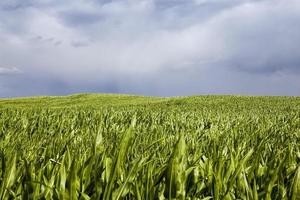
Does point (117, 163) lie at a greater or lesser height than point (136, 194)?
greater

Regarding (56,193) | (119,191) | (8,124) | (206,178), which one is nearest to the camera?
(119,191)

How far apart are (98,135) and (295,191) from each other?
1128mm

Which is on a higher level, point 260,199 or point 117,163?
point 117,163

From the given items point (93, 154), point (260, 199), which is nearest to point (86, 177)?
point (93, 154)

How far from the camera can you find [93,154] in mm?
2379

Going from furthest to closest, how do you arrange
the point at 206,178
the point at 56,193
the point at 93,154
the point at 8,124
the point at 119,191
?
the point at 8,124 → the point at 206,178 → the point at 93,154 → the point at 56,193 → the point at 119,191

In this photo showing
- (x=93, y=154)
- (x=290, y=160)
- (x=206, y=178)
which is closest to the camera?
(x=93, y=154)

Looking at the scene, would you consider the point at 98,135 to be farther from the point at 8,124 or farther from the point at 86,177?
the point at 8,124

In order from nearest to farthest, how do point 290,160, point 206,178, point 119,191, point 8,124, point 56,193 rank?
1. point 119,191
2. point 56,193
3. point 206,178
4. point 290,160
5. point 8,124

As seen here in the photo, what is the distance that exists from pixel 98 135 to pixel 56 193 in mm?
410

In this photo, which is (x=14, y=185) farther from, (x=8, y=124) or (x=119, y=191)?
(x=8, y=124)

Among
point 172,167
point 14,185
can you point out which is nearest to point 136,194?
point 172,167

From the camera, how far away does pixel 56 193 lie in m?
2.20

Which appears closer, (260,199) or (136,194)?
(136,194)
